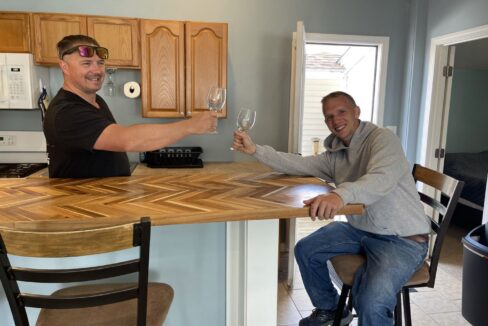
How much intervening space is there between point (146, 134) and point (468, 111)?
522 centimetres

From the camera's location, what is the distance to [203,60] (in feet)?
10.4

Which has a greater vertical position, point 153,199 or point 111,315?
point 153,199

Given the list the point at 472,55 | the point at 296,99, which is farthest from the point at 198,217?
the point at 472,55

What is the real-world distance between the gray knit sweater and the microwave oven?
2136 mm

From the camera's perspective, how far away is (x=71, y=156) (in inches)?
70.0

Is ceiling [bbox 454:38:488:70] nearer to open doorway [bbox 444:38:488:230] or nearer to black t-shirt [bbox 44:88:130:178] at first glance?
open doorway [bbox 444:38:488:230]

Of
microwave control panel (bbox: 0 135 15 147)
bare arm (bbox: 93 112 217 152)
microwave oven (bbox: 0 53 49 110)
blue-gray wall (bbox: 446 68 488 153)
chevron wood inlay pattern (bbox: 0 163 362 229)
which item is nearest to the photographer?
chevron wood inlay pattern (bbox: 0 163 362 229)

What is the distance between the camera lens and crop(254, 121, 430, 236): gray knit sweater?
154 cm

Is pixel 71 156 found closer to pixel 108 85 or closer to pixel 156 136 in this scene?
pixel 156 136

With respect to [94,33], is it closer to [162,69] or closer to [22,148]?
[162,69]

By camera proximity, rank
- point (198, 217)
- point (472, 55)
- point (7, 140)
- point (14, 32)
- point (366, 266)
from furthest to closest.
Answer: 1. point (472, 55)
2. point (7, 140)
3. point (14, 32)
4. point (366, 266)
5. point (198, 217)

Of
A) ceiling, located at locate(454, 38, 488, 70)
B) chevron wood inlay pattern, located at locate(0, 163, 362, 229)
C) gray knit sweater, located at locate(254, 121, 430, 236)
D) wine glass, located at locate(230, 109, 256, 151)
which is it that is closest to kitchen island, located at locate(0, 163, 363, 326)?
chevron wood inlay pattern, located at locate(0, 163, 362, 229)

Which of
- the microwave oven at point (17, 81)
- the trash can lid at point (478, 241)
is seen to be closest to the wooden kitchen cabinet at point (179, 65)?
the microwave oven at point (17, 81)

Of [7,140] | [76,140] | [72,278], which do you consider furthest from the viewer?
[7,140]
